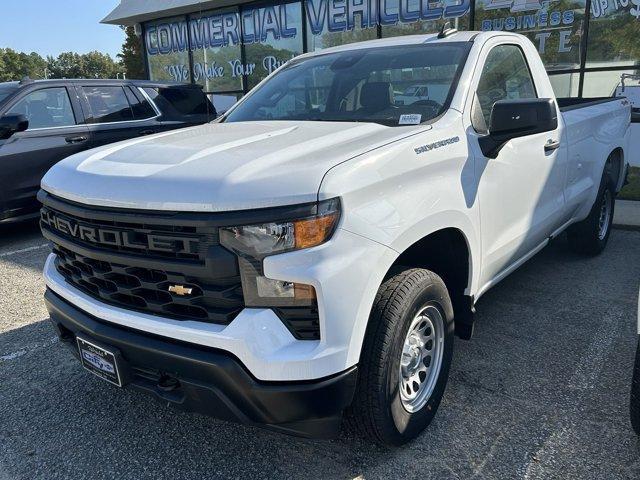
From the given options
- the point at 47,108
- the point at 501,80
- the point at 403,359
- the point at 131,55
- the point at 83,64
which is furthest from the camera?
the point at 83,64

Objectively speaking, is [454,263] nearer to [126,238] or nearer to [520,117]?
[520,117]

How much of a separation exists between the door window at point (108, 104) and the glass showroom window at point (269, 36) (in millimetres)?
6284

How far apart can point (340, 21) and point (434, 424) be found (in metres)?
10.8

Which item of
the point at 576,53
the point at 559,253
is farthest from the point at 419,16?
the point at 559,253

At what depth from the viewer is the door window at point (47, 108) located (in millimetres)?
6398

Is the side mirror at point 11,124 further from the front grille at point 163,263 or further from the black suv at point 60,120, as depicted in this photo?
the front grille at point 163,263

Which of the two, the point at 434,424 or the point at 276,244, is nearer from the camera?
the point at 276,244

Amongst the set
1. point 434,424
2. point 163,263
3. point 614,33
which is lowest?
point 434,424

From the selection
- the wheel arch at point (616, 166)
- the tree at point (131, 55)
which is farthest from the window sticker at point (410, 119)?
the tree at point (131, 55)

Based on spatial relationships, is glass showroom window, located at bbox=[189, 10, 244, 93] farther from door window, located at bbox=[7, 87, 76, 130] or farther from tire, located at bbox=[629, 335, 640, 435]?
tire, located at bbox=[629, 335, 640, 435]

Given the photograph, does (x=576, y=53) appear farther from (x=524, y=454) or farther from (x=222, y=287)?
(x=222, y=287)

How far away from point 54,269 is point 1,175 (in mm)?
3972

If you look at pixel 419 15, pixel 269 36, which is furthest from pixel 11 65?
pixel 419 15

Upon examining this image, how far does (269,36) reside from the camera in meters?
13.3
